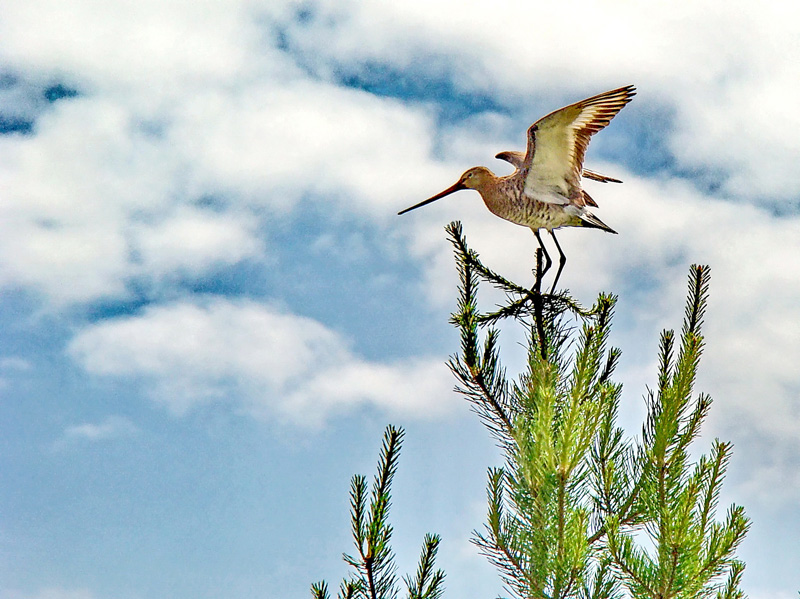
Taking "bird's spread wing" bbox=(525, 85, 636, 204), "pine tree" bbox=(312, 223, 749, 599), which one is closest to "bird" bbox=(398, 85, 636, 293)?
"bird's spread wing" bbox=(525, 85, 636, 204)

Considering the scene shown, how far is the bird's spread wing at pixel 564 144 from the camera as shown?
16.9ft

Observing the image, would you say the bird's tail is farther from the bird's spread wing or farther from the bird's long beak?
the bird's long beak

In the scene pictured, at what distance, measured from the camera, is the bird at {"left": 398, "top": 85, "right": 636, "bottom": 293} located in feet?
17.4

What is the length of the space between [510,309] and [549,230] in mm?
1812

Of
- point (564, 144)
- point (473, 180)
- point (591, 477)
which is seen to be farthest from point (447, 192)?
point (591, 477)

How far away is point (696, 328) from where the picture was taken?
3.34 m

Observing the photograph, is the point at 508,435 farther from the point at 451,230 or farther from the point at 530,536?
the point at 451,230

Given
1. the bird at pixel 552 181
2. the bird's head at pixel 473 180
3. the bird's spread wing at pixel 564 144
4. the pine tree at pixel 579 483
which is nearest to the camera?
the pine tree at pixel 579 483

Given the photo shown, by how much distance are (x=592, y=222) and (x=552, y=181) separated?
427mm

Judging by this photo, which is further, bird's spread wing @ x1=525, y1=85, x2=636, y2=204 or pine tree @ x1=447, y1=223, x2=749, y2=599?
bird's spread wing @ x1=525, y1=85, x2=636, y2=204

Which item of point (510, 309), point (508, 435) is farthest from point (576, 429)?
point (510, 309)

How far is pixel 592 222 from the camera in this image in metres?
5.53

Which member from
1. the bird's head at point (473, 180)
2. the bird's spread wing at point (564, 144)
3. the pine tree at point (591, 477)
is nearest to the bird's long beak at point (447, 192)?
the bird's head at point (473, 180)

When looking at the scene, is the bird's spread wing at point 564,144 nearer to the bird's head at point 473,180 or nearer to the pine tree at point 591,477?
the bird's head at point 473,180
